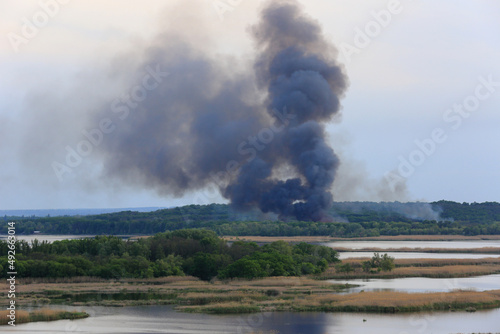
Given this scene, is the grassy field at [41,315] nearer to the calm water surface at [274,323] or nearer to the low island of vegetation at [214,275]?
the calm water surface at [274,323]

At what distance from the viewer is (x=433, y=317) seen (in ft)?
110

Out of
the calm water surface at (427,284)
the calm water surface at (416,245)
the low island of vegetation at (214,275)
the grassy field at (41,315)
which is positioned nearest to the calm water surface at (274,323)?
the grassy field at (41,315)

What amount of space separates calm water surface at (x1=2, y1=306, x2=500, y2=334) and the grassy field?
651 mm

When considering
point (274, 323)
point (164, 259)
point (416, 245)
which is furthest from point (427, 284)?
point (416, 245)

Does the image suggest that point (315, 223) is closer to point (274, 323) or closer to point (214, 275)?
point (214, 275)

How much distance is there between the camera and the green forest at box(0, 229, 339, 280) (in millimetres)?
48531

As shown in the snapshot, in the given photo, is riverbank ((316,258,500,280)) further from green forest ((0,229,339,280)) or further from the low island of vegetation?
green forest ((0,229,339,280))

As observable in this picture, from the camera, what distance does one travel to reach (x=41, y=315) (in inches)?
1330

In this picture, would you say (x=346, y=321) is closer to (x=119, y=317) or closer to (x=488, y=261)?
(x=119, y=317)

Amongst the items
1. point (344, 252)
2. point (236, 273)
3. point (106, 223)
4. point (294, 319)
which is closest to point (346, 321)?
point (294, 319)

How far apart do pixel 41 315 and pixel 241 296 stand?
11.4 meters

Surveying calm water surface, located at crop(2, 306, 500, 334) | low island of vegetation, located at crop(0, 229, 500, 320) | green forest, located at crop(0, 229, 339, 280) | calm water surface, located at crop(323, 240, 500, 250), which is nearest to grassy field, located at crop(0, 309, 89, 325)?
calm water surface, located at crop(2, 306, 500, 334)

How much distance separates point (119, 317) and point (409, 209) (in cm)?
12385

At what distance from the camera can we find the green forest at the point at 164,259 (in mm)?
48531
